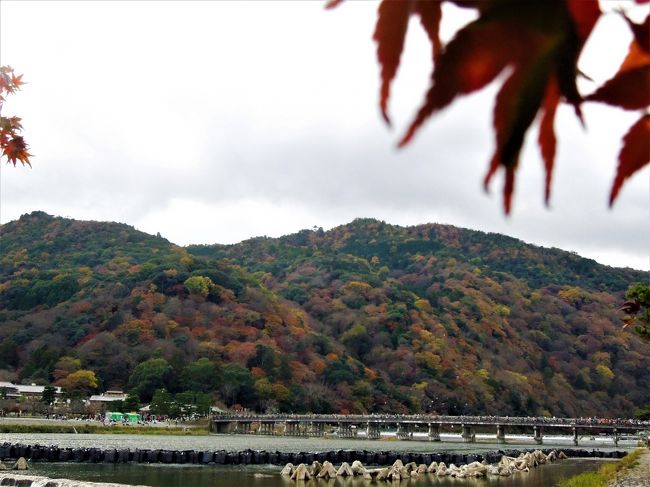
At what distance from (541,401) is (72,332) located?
56.6m

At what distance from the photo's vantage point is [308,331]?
8088 cm

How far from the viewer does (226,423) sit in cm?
6288

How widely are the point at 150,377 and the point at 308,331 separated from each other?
2404 centimetres

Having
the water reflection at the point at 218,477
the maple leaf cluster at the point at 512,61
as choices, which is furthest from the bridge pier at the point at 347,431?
the maple leaf cluster at the point at 512,61

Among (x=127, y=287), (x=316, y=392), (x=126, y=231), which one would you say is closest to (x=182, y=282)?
(x=127, y=287)

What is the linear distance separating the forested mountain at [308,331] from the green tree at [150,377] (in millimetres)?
147

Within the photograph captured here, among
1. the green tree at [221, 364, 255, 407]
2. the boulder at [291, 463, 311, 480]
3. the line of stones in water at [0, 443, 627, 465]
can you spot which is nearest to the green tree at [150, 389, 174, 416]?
the green tree at [221, 364, 255, 407]

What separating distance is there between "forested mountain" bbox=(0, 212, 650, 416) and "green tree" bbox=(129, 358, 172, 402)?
147mm

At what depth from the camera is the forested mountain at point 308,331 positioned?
68.1 meters

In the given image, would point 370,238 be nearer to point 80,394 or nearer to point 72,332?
point 72,332

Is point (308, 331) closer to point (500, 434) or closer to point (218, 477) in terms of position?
point (500, 434)

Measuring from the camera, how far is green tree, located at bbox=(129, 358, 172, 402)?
2430 inches

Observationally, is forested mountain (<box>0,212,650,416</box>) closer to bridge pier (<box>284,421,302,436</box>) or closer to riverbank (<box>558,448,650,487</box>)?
bridge pier (<box>284,421,302,436</box>)

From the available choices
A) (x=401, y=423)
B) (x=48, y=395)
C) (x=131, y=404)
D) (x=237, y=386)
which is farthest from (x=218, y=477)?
(x=237, y=386)
